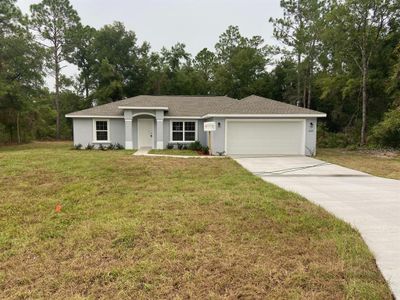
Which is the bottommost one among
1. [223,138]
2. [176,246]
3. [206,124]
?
[176,246]

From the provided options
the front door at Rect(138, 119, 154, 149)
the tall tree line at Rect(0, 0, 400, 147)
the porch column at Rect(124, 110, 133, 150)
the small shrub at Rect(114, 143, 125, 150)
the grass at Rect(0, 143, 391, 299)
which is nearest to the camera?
the grass at Rect(0, 143, 391, 299)

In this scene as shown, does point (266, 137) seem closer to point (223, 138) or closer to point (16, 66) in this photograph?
point (223, 138)

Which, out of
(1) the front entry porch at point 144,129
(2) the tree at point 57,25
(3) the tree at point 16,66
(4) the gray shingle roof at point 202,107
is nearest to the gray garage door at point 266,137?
(4) the gray shingle roof at point 202,107

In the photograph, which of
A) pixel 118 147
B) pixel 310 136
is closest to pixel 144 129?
pixel 118 147

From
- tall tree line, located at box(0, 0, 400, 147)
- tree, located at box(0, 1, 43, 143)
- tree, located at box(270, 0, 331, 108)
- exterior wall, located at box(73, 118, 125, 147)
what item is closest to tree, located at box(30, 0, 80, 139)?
tall tree line, located at box(0, 0, 400, 147)

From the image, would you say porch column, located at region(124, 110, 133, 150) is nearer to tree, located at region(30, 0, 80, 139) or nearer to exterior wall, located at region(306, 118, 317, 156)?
exterior wall, located at region(306, 118, 317, 156)

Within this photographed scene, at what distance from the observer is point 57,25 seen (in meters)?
30.8

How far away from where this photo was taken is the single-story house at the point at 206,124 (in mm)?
15602

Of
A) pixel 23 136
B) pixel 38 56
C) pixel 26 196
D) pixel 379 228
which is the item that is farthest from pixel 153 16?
pixel 379 228

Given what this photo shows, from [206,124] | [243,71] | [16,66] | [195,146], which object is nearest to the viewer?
[206,124]

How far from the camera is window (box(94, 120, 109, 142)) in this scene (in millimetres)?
18875

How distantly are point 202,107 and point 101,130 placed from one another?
278 inches

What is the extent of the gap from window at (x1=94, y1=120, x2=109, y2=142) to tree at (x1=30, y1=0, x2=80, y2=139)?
14.7m

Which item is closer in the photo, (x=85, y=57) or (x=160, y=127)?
(x=160, y=127)
